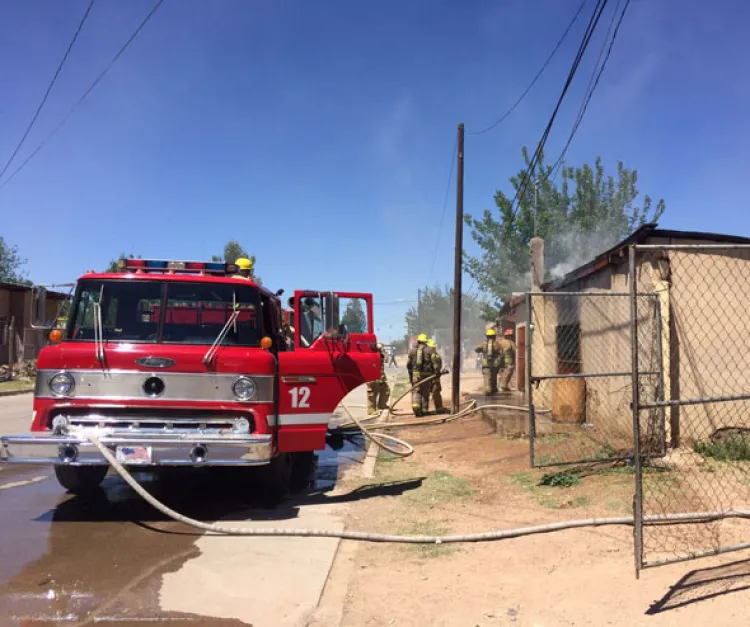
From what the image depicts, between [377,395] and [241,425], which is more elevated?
[241,425]

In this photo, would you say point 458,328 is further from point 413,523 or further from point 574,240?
point 574,240

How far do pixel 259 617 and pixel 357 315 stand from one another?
4.22 metres

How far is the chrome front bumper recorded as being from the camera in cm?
491

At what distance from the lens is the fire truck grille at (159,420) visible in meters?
5.20

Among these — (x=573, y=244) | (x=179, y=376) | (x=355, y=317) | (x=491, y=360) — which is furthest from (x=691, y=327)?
(x=573, y=244)

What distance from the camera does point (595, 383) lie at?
29.9ft

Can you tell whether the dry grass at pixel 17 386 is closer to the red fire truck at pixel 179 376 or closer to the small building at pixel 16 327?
the small building at pixel 16 327

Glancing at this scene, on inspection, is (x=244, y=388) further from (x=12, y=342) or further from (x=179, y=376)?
(x=12, y=342)

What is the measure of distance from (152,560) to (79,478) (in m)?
2.06

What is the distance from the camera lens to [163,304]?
579 centimetres

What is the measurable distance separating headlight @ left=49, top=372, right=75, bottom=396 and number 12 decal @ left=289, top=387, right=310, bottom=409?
1.97m

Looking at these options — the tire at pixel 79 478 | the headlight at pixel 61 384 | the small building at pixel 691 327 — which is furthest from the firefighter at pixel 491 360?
the headlight at pixel 61 384

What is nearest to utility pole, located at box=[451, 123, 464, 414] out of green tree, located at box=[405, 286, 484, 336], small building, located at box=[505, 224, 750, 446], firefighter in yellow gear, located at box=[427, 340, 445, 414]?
firefighter in yellow gear, located at box=[427, 340, 445, 414]

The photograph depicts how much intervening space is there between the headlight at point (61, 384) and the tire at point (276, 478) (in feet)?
6.81
